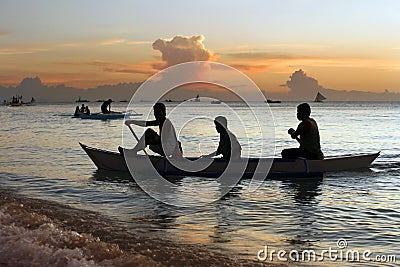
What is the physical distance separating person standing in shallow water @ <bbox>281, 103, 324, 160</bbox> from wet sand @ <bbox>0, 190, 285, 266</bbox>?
7.32 m

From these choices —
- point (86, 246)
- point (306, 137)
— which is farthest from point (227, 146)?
point (86, 246)

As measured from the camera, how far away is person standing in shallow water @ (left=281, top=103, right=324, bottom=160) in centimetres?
1496

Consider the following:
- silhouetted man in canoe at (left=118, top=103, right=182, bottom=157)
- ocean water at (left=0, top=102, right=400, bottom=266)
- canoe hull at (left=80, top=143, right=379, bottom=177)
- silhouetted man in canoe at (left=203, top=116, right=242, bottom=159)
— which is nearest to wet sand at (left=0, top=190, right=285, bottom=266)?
ocean water at (left=0, top=102, right=400, bottom=266)

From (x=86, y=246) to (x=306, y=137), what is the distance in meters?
9.19

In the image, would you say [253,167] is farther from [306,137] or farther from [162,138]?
[162,138]

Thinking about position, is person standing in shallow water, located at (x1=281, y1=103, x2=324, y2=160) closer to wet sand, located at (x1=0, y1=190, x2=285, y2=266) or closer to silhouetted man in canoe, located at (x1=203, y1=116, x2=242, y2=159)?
silhouetted man in canoe, located at (x1=203, y1=116, x2=242, y2=159)

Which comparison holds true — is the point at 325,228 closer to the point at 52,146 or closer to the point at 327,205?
the point at 327,205

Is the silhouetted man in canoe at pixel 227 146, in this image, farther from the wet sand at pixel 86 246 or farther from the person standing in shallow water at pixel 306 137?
the wet sand at pixel 86 246

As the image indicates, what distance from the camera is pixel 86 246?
24.4 feet

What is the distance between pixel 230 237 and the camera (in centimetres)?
850

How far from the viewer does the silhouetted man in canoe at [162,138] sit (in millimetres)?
14763

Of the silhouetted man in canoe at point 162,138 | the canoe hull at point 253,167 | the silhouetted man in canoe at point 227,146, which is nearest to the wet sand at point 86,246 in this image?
the canoe hull at point 253,167

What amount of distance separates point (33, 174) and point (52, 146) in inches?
409

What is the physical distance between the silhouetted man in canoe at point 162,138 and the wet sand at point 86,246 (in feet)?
17.5
